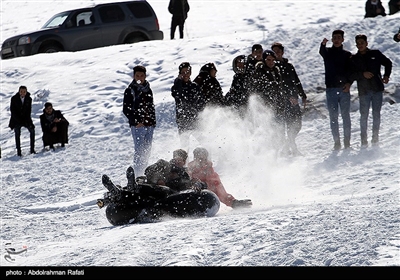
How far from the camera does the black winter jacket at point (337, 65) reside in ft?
40.5

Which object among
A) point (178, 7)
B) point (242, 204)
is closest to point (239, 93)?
point (242, 204)

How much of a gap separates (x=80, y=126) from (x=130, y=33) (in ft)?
21.2

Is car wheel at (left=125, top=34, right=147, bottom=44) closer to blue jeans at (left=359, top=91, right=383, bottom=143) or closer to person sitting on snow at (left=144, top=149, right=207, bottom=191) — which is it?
blue jeans at (left=359, top=91, right=383, bottom=143)

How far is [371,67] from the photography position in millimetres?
12180

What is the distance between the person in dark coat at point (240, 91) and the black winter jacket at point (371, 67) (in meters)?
1.71

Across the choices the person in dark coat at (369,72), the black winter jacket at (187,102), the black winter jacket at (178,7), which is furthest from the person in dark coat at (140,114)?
the black winter jacket at (178,7)

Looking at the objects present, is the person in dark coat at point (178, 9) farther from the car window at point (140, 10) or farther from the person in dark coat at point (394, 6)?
the person in dark coat at point (394, 6)

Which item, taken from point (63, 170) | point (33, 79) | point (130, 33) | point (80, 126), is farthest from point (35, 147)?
point (130, 33)

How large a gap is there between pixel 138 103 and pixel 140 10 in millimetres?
11722

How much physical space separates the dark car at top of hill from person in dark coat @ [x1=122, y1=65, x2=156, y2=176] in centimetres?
1116

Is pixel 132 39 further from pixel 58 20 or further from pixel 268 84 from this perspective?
pixel 268 84

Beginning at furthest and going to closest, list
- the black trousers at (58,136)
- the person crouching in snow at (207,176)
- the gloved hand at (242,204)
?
the black trousers at (58,136) < the person crouching in snow at (207,176) < the gloved hand at (242,204)

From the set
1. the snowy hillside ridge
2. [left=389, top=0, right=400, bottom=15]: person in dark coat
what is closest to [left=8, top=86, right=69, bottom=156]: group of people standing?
the snowy hillside ridge

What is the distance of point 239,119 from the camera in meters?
12.9
